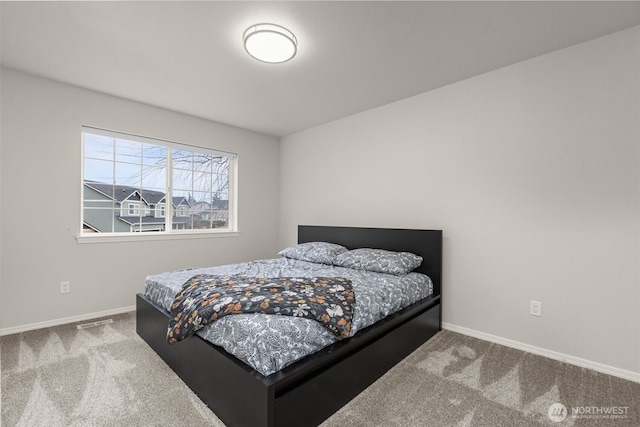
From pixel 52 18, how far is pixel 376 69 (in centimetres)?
236

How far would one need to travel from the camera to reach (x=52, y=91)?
279 centimetres

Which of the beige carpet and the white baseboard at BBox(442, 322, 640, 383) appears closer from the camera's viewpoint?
the beige carpet

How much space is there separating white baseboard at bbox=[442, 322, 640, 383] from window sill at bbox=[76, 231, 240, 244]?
9.88 feet

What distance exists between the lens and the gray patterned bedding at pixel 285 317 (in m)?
1.40

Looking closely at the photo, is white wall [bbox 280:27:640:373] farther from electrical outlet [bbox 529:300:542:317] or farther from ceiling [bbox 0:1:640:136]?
ceiling [bbox 0:1:640:136]

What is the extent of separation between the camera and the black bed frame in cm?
132

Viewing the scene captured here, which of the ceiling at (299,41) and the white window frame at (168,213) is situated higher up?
the ceiling at (299,41)

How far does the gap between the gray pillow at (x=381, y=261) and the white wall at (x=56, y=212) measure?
2208mm

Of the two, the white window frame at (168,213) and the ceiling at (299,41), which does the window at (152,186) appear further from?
the ceiling at (299,41)

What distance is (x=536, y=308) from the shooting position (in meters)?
2.35

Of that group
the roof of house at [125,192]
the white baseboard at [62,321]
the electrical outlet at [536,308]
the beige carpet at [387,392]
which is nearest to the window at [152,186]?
the roof of house at [125,192]

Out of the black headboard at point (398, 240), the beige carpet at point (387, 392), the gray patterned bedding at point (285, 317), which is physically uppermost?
the black headboard at point (398, 240)

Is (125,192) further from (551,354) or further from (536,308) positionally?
(551,354)

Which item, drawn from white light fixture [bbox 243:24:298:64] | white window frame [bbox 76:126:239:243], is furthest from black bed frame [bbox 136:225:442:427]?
white light fixture [bbox 243:24:298:64]
